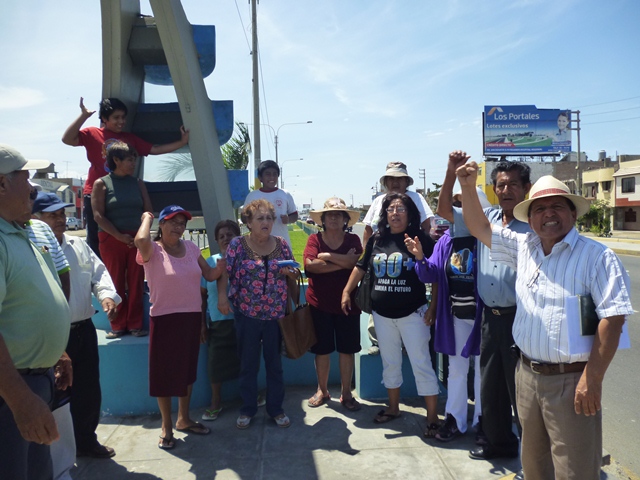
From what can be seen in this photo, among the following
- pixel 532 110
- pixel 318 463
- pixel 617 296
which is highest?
pixel 532 110

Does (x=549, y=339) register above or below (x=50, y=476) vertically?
above

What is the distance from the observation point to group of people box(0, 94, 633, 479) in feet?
6.66

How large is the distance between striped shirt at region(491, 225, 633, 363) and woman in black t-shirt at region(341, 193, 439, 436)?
1.28m

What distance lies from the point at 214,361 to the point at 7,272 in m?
2.39

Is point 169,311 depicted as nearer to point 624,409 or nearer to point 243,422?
point 243,422

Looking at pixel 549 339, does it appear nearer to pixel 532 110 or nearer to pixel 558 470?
pixel 558 470

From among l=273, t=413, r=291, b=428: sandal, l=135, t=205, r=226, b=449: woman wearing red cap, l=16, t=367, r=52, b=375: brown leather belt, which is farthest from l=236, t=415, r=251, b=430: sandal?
l=16, t=367, r=52, b=375: brown leather belt

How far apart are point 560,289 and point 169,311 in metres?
2.66

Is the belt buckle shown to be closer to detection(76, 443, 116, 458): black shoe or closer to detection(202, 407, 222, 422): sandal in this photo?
detection(202, 407, 222, 422): sandal

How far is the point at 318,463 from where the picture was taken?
324 cm

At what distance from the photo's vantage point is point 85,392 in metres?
3.35

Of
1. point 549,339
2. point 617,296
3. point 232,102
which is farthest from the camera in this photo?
point 232,102

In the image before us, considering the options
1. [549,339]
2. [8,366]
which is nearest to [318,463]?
[549,339]

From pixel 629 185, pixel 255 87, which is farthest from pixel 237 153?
pixel 629 185
